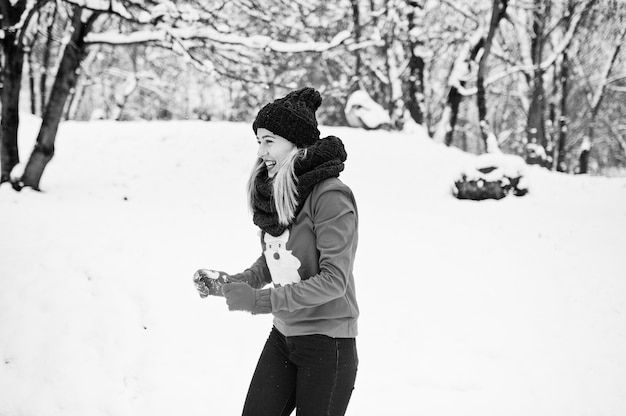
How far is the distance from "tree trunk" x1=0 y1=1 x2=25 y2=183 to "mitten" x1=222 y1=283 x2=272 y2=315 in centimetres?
610

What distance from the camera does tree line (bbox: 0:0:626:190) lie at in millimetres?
6016

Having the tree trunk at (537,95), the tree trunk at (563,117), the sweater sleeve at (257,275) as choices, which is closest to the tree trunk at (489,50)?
the tree trunk at (537,95)

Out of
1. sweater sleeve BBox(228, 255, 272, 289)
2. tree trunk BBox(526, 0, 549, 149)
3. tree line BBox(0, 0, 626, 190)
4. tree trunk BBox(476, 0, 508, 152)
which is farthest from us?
tree trunk BBox(526, 0, 549, 149)

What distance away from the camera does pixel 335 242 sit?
158cm

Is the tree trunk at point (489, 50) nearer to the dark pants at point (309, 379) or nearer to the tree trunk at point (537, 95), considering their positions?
the tree trunk at point (537, 95)

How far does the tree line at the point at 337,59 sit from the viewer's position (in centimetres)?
602

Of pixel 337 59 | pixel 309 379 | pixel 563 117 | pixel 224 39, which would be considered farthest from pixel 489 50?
pixel 309 379

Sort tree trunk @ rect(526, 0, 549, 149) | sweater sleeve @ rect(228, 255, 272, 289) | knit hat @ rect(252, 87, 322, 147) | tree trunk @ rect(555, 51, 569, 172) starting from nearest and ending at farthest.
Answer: knit hat @ rect(252, 87, 322, 147) → sweater sleeve @ rect(228, 255, 272, 289) → tree trunk @ rect(526, 0, 549, 149) → tree trunk @ rect(555, 51, 569, 172)

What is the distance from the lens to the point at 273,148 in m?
1.83

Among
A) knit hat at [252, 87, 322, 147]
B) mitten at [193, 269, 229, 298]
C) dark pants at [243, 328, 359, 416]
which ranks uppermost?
knit hat at [252, 87, 322, 147]

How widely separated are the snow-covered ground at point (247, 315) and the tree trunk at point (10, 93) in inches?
20.6

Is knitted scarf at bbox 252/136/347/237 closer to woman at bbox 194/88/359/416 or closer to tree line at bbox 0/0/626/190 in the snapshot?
woman at bbox 194/88/359/416

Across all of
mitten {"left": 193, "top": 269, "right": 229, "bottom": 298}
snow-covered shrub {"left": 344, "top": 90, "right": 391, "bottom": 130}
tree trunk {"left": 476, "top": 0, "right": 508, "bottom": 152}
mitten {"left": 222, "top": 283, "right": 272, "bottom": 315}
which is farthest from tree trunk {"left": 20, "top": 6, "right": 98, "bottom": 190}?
tree trunk {"left": 476, "top": 0, "right": 508, "bottom": 152}

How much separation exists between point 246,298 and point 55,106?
6.01 m
